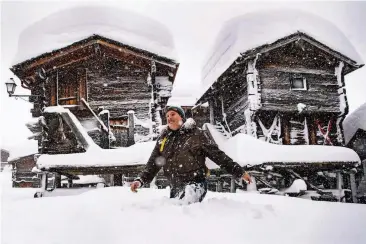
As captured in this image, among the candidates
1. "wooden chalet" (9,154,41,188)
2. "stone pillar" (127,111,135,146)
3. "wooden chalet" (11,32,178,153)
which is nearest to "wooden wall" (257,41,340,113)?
"wooden chalet" (11,32,178,153)

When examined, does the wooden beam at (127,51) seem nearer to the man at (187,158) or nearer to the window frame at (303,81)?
the window frame at (303,81)

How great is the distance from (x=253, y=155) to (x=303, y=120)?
10.7 ft

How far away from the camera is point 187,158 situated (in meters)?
2.59

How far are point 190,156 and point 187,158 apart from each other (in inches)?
1.2

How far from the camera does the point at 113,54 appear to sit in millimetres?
8047

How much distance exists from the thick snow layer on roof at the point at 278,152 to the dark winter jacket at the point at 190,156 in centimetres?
379

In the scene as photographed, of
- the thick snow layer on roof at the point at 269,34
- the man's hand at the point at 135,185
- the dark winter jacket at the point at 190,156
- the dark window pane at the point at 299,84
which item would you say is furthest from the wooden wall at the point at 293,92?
the man's hand at the point at 135,185

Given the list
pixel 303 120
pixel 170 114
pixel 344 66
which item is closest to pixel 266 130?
pixel 303 120

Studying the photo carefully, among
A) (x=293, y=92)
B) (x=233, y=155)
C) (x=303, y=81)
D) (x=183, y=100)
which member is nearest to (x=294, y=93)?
(x=293, y=92)

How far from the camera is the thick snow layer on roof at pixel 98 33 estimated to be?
23.8ft

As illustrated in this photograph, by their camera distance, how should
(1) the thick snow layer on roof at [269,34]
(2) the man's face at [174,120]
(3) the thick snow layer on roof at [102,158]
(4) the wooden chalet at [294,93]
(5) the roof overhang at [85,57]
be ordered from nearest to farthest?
(2) the man's face at [174,120] < (3) the thick snow layer on roof at [102,158] < (1) the thick snow layer on roof at [269,34] < (5) the roof overhang at [85,57] < (4) the wooden chalet at [294,93]

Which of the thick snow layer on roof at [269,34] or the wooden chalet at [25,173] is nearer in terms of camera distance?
the thick snow layer on roof at [269,34]

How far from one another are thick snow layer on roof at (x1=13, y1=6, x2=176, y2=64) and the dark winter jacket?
4.99m

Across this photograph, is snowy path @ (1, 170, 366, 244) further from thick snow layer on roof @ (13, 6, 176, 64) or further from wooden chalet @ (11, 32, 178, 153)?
wooden chalet @ (11, 32, 178, 153)
